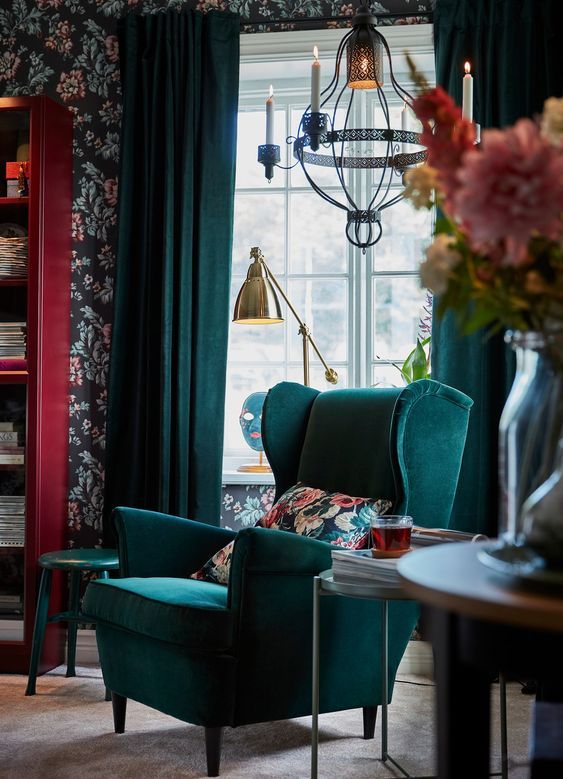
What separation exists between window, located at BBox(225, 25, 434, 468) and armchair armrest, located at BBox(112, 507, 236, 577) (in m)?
0.88

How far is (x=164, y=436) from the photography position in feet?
12.2

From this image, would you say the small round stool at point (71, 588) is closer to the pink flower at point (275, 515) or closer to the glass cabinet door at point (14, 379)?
the glass cabinet door at point (14, 379)

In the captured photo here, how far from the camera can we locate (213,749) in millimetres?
2543

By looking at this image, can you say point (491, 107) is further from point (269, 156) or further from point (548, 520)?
point (548, 520)

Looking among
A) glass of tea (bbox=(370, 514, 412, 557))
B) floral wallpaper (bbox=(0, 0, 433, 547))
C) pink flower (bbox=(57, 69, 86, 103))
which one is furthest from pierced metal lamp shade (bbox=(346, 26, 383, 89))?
pink flower (bbox=(57, 69, 86, 103))

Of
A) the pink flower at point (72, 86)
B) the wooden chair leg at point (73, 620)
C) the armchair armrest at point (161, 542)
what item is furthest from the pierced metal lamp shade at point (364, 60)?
the wooden chair leg at point (73, 620)

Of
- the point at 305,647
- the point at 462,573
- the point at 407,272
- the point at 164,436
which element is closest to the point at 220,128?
the point at 407,272

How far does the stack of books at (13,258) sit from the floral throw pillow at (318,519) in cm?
142

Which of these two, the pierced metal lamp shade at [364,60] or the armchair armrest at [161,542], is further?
the armchair armrest at [161,542]

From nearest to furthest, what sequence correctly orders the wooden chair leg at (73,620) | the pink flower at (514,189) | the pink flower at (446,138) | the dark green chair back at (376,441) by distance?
the pink flower at (514,189), the pink flower at (446,138), the dark green chair back at (376,441), the wooden chair leg at (73,620)

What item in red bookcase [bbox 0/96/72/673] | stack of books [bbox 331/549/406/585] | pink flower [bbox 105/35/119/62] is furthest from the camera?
pink flower [bbox 105/35/119/62]

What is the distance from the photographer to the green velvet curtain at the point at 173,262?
3738 mm

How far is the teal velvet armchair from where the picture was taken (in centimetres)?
250

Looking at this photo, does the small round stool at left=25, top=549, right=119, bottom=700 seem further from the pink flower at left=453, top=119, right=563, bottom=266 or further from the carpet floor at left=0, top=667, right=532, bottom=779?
the pink flower at left=453, top=119, right=563, bottom=266
